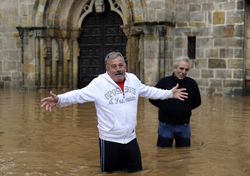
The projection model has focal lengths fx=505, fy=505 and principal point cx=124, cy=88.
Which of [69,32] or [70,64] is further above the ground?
[69,32]

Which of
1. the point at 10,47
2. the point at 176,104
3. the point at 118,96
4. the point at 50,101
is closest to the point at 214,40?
the point at 10,47

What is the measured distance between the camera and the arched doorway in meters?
18.1

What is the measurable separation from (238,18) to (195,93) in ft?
30.4

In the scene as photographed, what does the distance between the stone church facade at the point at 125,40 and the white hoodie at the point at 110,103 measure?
426 inches

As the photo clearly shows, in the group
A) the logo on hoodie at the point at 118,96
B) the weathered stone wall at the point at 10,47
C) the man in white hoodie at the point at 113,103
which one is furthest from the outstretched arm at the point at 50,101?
the weathered stone wall at the point at 10,47

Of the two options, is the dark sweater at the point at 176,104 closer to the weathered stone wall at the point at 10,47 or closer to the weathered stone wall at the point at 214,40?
the weathered stone wall at the point at 214,40

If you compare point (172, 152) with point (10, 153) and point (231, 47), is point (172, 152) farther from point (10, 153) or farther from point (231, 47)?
point (231, 47)

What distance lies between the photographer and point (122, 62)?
512 centimetres

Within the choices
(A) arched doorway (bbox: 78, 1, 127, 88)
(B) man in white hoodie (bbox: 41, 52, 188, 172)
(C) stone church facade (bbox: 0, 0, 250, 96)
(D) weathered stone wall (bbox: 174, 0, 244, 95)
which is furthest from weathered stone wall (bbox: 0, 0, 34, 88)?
(B) man in white hoodie (bbox: 41, 52, 188, 172)

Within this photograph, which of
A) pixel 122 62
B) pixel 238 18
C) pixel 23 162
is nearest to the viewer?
pixel 122 62

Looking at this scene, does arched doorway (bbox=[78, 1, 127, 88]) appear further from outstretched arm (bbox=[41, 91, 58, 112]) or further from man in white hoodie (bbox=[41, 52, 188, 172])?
outstretched arm (bbox=[41, 91, 58, 112])

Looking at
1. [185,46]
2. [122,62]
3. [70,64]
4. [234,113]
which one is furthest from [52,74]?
[122,62]

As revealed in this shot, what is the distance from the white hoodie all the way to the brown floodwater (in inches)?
19.6

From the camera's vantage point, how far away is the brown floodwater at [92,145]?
573 cm
